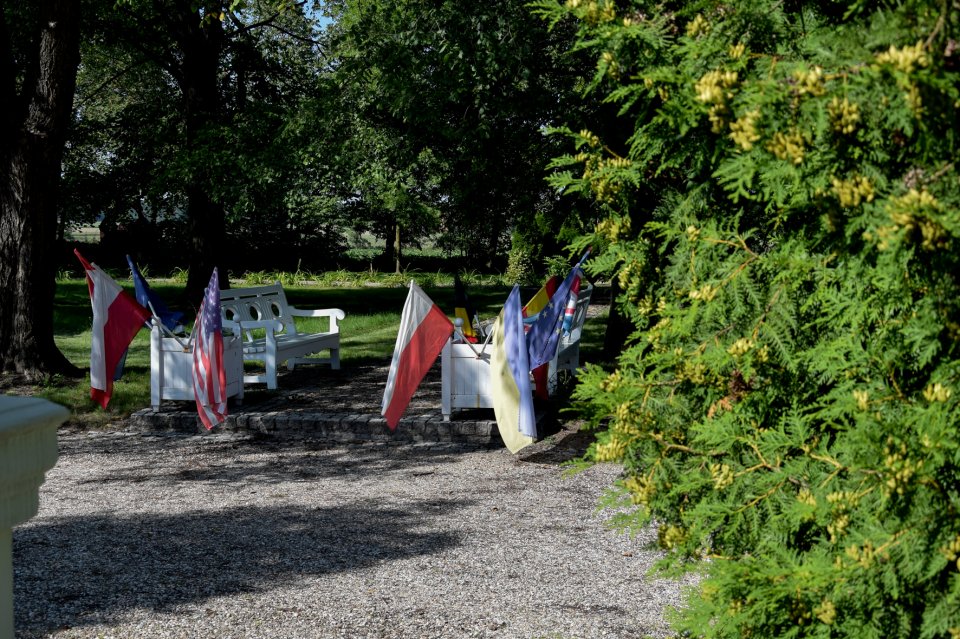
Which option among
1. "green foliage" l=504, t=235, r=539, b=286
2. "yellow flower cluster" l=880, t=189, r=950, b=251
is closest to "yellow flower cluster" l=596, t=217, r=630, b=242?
"yellow flower cluster" l=880, t=189, r=950, b=251

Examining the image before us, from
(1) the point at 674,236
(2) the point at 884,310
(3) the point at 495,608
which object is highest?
(1) the point at 674,236

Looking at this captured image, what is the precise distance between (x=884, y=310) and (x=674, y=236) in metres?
0.82

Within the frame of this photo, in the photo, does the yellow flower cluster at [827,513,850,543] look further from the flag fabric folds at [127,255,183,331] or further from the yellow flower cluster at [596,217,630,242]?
the flag fabric folds at [127,255,183,331]

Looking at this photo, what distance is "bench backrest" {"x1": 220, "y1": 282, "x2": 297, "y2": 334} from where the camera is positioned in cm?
1122

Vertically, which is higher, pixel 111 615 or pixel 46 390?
pixel 46 390

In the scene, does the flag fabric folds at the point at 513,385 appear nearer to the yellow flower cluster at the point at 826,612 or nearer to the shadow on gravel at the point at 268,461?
the shadow on gravel at the point at 268,461

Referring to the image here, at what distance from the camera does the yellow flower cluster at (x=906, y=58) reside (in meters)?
1.79

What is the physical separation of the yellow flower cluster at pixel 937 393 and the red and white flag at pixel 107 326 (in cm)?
807

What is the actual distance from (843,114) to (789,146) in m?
0.13

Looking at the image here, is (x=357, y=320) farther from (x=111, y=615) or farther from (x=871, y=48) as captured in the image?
(x=871, y=48)

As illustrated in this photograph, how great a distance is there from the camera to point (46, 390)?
33.9 feet

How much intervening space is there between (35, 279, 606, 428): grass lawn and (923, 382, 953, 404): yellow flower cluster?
28.7ft

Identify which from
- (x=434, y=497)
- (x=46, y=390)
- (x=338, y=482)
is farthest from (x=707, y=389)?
(x=46, y=390)

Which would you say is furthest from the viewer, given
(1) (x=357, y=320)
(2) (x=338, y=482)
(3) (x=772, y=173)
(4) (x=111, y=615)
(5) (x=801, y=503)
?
(1) (x=357, y=320)
